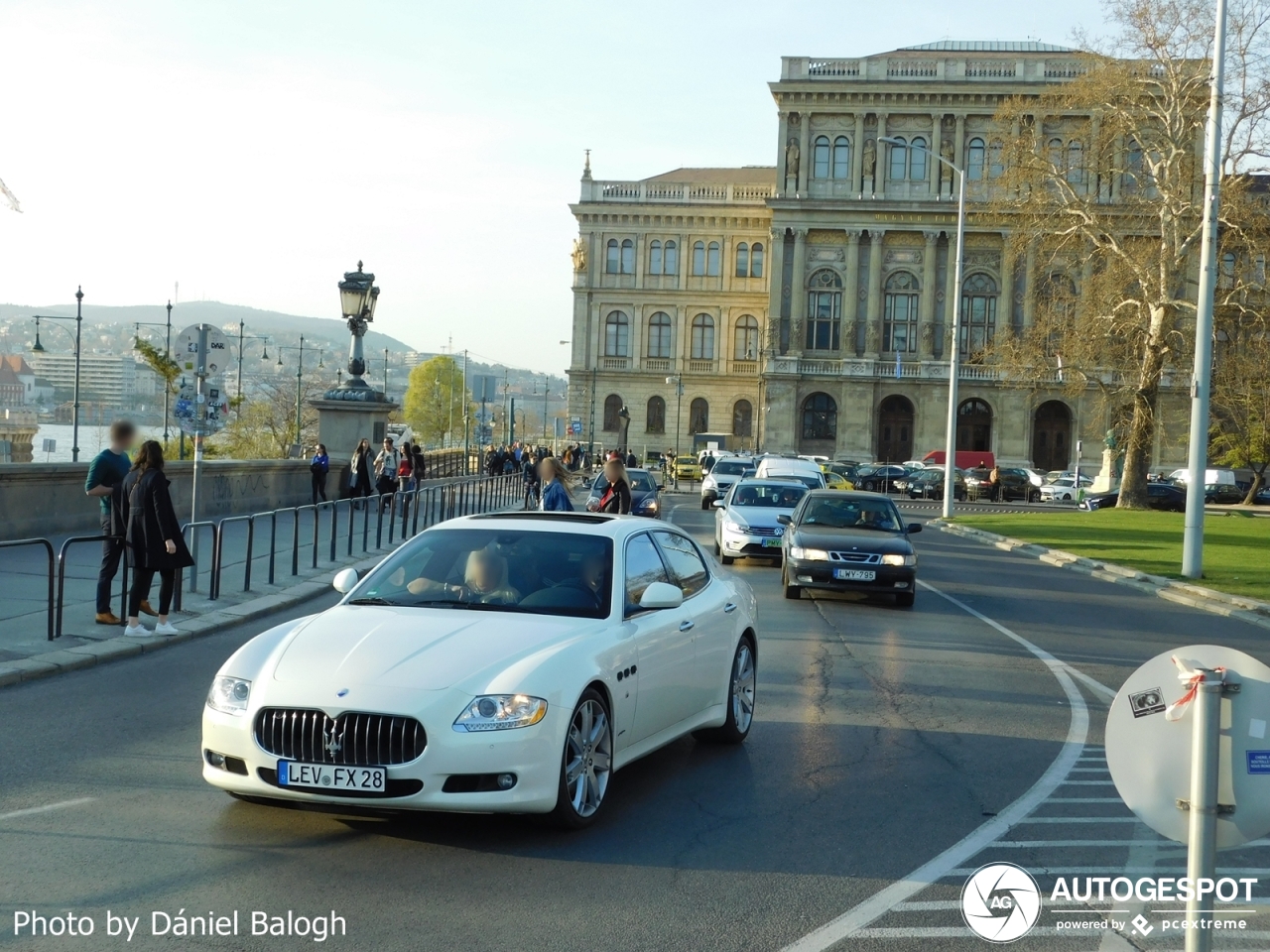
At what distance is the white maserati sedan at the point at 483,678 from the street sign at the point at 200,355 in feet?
A: 27.5

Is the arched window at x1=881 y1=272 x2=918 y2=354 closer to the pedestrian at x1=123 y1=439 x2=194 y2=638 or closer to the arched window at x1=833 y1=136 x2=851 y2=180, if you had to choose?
the arched window at x1=833 y1=136 x2=851 y2=180

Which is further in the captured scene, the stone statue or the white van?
the stone statue

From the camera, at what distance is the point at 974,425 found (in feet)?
300

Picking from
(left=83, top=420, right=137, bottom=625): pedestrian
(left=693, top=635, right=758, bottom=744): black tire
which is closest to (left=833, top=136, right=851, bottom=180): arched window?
(left=83, top=420, right=137, bottom=625): pedestrian

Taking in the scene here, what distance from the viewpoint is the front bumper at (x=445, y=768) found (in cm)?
612

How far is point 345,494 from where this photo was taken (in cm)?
3316

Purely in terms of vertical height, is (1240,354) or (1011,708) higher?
(1240,354)

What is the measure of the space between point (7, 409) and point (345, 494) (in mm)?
56027

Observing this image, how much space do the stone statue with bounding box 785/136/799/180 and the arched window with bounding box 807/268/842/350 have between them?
6.56 metres

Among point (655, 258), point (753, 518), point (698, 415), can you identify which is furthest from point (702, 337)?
point (753, 518)

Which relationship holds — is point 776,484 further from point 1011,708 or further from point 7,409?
point 7,409

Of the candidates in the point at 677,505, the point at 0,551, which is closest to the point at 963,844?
the point at 0,551

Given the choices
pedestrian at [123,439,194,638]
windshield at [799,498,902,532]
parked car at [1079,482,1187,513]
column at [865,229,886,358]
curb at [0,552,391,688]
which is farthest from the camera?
column at [865,229,886,358]

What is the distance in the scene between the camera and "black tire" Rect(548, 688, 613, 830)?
6.52 meters
